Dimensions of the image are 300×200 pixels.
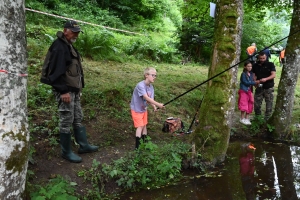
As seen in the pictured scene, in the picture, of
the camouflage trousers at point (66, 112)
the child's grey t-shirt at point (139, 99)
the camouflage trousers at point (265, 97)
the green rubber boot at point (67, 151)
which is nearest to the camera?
the camouflage trousers at point (66, 112)

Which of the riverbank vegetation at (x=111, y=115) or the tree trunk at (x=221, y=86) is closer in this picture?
the riverbank vegetation at (x=111, y=115)

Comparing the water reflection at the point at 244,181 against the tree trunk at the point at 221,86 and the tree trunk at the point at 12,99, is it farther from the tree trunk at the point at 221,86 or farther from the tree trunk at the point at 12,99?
the tree trunk at the point at 12,99

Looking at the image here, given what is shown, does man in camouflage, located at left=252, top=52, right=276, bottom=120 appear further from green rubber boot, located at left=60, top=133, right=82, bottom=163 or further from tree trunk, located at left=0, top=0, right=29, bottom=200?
tree trunk, located at left=0, top=0, right=29, bottom=200

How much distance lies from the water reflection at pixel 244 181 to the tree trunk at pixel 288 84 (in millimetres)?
906

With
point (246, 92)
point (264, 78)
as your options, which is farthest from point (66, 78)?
point (264, 78)

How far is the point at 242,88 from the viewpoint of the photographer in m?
7.57

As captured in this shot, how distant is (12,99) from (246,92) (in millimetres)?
5947

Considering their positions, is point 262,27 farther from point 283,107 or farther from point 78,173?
point 78,173

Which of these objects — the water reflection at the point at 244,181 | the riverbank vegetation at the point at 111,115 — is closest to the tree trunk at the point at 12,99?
the riverbank vegetation at the point at 111,115

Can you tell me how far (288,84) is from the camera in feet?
22.9

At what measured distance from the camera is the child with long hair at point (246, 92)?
24.3 ft

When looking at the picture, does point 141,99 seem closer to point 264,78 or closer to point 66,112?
point 66,112

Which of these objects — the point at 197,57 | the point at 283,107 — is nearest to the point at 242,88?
the point at 283,107

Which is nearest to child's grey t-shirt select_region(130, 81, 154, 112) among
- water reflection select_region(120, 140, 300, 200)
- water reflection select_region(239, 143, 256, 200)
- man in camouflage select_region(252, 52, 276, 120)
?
water reflection select_region(120, 140, 300, 200)
